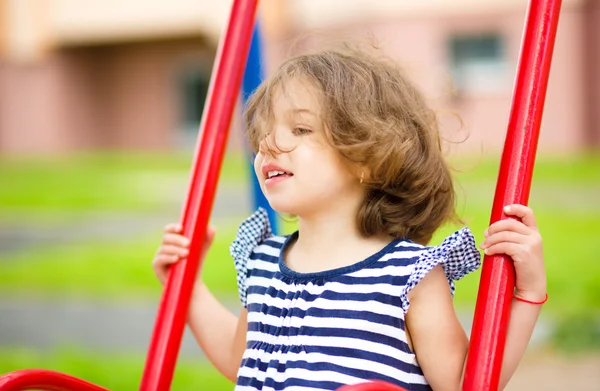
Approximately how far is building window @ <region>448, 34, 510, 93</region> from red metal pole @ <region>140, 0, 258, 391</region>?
40.3 feet

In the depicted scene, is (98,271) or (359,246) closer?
(359,246)

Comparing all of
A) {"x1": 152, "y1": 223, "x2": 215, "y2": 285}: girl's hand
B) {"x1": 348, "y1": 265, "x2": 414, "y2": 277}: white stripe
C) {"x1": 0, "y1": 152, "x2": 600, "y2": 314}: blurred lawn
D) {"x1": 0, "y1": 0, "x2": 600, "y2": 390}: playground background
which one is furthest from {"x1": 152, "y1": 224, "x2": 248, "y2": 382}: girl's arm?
{"x1": 0, "y1": 152, "x2": 600, "y2": 314}: blurred lawn

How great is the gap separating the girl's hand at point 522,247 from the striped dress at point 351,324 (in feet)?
0.21

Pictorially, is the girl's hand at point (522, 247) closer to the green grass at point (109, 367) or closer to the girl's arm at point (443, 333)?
the girl's arm at point (443, 333)

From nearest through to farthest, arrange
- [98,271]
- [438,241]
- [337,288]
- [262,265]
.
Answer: [337,288]
[262,265]
[438,241]
[98,271]

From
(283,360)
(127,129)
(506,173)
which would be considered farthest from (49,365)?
(127,129)

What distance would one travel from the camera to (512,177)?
1.27 m

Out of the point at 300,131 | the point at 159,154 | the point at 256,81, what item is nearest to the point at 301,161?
the point at 300,131

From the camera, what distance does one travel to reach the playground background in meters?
3.65

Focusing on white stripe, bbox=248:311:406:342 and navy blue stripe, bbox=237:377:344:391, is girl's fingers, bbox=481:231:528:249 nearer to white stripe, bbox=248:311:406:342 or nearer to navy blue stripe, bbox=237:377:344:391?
white stripe, bbox=248:311:406:342

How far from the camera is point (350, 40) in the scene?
1604 mm

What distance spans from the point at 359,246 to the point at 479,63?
12.9 meters

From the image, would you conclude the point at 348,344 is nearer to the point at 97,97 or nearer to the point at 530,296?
the point at 530,296

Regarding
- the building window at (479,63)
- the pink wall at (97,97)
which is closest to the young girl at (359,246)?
the building window at (479,63)
